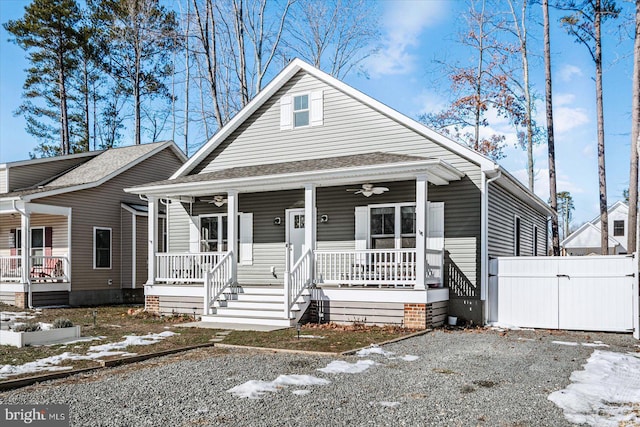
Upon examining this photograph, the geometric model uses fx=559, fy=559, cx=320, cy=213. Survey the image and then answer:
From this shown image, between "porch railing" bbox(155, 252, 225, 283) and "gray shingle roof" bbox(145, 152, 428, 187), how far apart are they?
6.32ft

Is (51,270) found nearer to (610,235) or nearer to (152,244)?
(152,244)

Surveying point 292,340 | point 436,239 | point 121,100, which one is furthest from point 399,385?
point 121,100

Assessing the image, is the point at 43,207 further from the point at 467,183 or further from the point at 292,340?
the point at 467,183

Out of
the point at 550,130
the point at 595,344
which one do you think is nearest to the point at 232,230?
the point at 595,344

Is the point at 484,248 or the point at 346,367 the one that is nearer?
the point at 346,367

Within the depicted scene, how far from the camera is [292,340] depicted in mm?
9562

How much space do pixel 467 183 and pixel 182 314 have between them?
24.7 ft

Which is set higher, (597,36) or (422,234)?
(597,36)

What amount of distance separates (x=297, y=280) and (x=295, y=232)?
2.76 m

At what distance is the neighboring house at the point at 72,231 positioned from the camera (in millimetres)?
16953

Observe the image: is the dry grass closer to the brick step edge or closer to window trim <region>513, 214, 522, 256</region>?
the brick step edge

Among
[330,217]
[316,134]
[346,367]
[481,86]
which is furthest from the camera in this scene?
[481,86]

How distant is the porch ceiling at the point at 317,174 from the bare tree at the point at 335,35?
52.7ft

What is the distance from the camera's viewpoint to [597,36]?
20.8m
